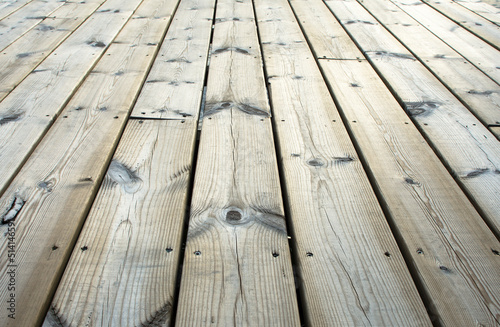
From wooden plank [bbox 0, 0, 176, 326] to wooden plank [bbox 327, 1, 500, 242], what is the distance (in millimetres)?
895

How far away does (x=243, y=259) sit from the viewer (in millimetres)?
825

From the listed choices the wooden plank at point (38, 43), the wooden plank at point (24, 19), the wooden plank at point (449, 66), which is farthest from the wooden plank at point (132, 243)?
the wooden plank at point (24, 19)

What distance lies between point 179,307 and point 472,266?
560mm

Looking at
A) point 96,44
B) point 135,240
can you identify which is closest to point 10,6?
point 96,44

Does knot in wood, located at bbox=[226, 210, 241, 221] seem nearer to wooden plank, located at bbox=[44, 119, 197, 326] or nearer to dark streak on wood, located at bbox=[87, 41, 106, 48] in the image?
wooden plank, located at bbox=[44, 119, 197, 326]

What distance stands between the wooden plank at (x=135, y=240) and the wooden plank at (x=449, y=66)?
38.0 inches

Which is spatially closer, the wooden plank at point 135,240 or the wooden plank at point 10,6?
the wooden plank at point 135,240

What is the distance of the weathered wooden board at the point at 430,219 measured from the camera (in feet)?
2.52

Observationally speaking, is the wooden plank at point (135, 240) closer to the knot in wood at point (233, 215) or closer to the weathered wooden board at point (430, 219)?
the knot in wood at point (233, 215)

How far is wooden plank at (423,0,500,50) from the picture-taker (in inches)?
84.3

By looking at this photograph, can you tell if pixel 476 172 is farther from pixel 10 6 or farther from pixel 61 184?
pixel 10 6

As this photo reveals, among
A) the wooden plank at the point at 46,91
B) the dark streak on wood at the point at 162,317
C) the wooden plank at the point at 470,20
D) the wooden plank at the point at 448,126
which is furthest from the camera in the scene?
the wooden plank at the point at 470,20

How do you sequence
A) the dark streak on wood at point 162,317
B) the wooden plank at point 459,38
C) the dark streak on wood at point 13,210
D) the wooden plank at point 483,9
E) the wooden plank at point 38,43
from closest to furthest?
the dark streak on wood at point 162,317, the dark streak on wood at point 13,210, the wooden plank at point 38,43, the wooden plank at point 459,38, the wooden plank at point 483,9

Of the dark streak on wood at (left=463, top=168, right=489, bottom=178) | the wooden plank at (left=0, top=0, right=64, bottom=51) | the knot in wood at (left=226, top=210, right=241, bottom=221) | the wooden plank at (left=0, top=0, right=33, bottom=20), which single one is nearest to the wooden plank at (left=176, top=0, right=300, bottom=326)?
the knot in wood at (left=226, top=210, right=241, bottom=221)
